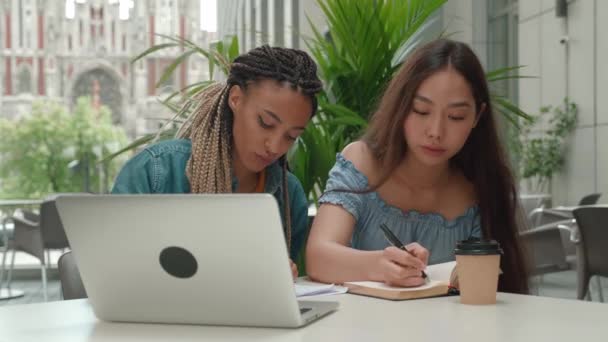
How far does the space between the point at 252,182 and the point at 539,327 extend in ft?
3.05

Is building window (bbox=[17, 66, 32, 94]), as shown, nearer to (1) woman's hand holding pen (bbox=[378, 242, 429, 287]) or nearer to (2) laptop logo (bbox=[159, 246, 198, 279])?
(1) woman's hand holding pen (bbox=[378, 242, 429, 287])

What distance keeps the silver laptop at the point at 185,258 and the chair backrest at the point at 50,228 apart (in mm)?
5545

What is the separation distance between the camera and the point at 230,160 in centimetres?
194

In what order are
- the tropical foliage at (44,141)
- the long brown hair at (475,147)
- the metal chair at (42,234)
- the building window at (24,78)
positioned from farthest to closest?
the building window at (24,78) → the tropical foliage at (44,141) → the metal chair at (42,234) → the long brown hair at (475,147)

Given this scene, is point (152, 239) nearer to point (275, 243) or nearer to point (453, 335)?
point (275, 243)

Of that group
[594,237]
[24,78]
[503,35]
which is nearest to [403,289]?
[594,237]

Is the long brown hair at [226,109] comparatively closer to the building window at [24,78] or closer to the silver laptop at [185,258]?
the silver laptop at [185,258]

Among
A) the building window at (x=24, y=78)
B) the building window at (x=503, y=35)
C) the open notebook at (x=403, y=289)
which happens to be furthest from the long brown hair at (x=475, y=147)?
the building window at (x=24, y=78)

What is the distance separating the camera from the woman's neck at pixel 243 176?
6.42ft

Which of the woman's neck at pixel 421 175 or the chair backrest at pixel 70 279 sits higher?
the woman's neck at pixel 421 175

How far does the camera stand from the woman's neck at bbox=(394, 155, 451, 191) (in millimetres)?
1984

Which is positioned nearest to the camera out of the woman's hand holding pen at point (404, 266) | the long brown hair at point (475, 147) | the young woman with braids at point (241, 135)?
the woman's hand holding pen at point (404, 266)

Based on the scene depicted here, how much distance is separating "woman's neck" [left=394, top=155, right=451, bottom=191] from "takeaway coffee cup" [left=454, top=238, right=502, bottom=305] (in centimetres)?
55

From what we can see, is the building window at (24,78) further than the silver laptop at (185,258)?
Yes
